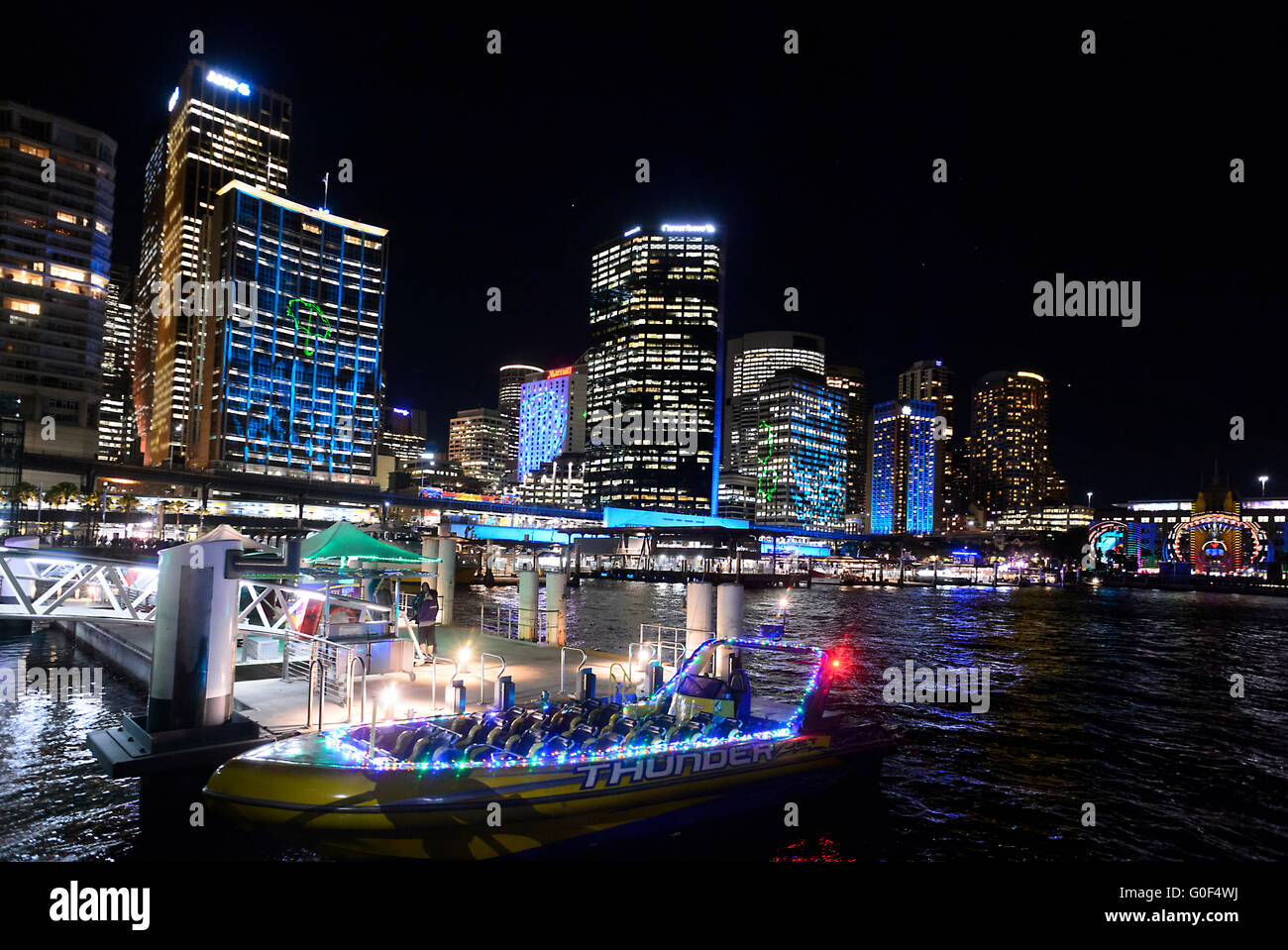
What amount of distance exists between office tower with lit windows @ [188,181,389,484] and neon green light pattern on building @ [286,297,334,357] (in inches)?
9.1

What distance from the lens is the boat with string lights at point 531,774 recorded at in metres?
10.6

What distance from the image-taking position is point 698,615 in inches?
846

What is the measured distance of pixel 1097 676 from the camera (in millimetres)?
34281

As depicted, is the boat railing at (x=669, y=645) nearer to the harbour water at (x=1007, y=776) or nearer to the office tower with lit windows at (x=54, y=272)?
the harbour water at (x=1007, y=776)

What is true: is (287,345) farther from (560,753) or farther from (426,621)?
(560,753)

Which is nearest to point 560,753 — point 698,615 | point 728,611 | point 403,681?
point 403,681

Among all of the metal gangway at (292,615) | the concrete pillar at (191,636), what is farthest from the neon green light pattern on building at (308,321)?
the concrete pillar at (191,636)

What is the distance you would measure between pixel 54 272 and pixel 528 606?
13177 centimetres

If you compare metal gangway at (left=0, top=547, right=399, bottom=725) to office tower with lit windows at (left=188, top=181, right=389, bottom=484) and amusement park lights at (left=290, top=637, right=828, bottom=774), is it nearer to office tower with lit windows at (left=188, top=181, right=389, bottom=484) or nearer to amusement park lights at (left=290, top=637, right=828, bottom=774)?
amusement park lights at (left=290, top=637, right=828, bottom=774)
